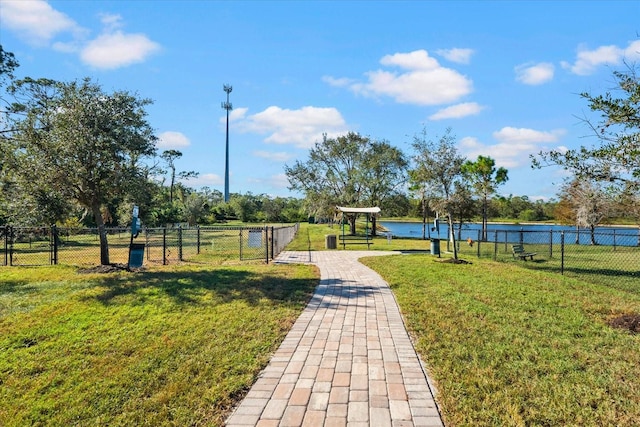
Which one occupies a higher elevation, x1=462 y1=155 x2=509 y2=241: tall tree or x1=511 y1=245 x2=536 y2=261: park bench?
x1=462 y1=155 x2=509 y2=241: tall tree

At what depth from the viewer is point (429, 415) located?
299 centimetres

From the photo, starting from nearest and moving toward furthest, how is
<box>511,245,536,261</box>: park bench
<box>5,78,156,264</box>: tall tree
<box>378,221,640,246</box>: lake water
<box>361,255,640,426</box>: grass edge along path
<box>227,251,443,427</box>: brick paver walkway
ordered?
1. <box>227,251,443,427</box>: brick paver walkway
2. <box>361,255,640,426</box>: grass edge along path
3. <box>5,78,156,264</box>: tall tree
4. <box>378,221,640,246</box>: lake water
5. <box>511,245,536,261</box>: park bench

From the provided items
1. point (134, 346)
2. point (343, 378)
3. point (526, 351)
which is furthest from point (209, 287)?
point (526, 351)

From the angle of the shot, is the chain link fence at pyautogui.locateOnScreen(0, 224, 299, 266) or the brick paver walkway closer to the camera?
the brick paver walkway

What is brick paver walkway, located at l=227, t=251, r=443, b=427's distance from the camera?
2.96m

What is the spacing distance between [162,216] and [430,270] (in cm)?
4188

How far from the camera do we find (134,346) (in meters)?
4.53

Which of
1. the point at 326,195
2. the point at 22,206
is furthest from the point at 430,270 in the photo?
the point at 326,195

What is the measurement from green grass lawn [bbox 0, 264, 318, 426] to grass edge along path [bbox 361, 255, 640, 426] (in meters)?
1.90

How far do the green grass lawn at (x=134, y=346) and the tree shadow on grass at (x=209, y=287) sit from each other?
0.07 feet

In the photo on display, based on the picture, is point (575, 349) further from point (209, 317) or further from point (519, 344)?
point (209, 317)

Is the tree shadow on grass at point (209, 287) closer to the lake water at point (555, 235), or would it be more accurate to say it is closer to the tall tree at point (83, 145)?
the tall tree at point (83, 145)

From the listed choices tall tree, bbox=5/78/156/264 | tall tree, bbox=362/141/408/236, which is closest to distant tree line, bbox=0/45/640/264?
tall tree, bbox=5/78/156/264

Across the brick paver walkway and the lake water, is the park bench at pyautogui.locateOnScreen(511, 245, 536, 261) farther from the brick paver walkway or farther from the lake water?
A: the brick paver walkway
